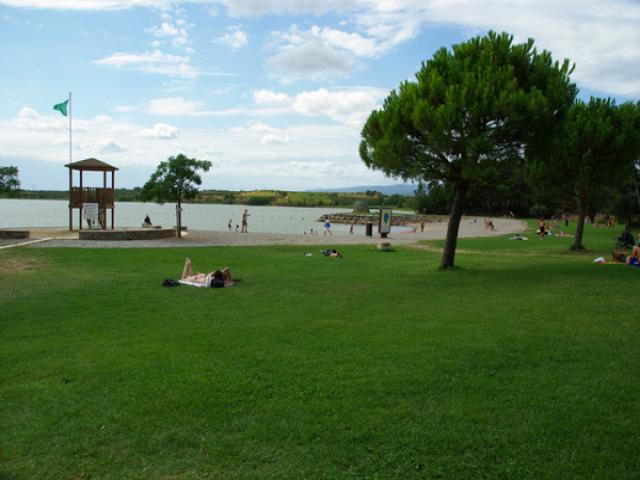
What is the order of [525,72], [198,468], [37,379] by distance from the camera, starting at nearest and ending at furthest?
[198,468] < [37,379] < [525,72]

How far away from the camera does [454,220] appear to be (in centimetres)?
1457

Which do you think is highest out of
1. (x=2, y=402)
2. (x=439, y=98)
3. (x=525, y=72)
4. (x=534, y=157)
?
(x=525, y=72)

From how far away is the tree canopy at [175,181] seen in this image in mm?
32094

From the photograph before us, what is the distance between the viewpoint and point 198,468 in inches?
155

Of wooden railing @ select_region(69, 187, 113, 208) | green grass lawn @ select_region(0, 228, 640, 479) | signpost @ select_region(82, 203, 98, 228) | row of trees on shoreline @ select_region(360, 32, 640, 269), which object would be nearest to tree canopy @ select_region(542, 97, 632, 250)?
row of trees on shoreline @ select_region(360, 32, 640, 269)

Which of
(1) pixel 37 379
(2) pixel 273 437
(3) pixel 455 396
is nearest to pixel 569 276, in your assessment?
(3) pixel 455 396

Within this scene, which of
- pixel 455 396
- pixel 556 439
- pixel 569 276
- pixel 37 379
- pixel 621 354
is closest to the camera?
pixel 556 439

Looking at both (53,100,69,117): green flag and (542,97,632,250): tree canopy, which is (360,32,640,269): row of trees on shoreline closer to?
(542,97,632,250): tree canopy

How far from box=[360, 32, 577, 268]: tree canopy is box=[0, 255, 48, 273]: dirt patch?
10792 mm

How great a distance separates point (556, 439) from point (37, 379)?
206 inches

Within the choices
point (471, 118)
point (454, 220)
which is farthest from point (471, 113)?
point (454, 220)

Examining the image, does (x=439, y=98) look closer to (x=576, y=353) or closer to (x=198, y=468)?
(x=576, y=353)

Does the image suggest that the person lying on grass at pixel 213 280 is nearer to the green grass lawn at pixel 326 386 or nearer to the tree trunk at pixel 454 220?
the green grass lawn at pixel 326 386

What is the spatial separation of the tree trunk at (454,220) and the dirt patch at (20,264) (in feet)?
39.8
